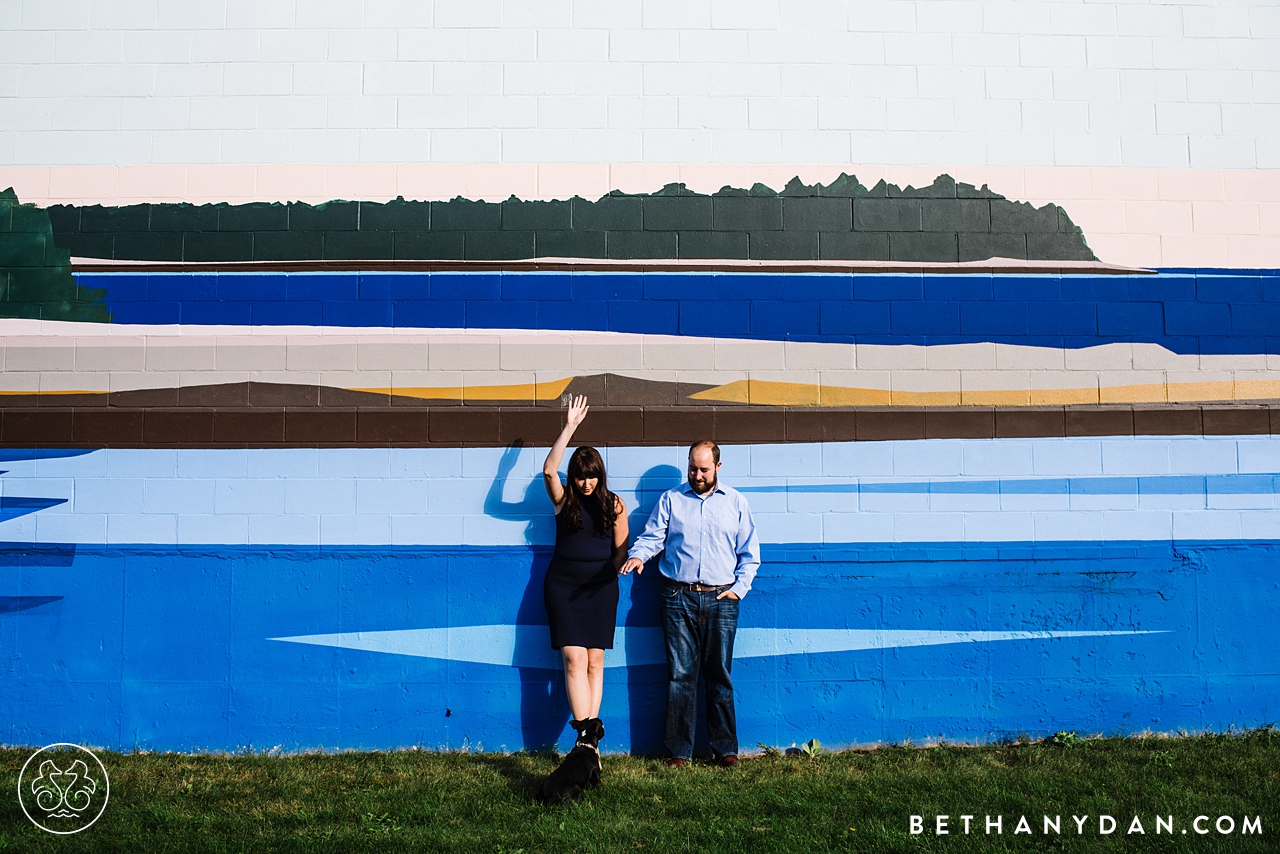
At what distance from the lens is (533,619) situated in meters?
5.34

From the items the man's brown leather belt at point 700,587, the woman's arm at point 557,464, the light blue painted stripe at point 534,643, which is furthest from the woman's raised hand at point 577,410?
the light blue painted stripe at point 534,643

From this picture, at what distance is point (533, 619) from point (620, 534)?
0.80 meters

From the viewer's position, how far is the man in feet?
16.7

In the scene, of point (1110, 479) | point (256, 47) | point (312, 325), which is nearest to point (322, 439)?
point (312, 325)

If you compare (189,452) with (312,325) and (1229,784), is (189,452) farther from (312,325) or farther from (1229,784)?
(1229,784)

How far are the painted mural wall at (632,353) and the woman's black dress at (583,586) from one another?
24cm

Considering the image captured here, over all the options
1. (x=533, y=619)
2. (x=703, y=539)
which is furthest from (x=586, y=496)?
(x=533, y=619)

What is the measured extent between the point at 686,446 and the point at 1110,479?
9.37 ft

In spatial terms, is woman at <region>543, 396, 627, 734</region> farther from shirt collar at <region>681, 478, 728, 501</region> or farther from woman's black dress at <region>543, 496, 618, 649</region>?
shirt collar at <region>681, 478, 728, 501</region>

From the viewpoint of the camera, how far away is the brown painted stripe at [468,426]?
213 inches

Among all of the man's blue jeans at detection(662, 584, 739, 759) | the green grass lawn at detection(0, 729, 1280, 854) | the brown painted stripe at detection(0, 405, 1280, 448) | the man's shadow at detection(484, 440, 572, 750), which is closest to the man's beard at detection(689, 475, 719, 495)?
the brown painted stripe at detection(0, 405, 1280, 448)

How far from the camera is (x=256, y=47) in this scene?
222 inches

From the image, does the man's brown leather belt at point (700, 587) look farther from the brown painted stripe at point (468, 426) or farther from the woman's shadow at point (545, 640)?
the brown painted stripe at point (468, 426)

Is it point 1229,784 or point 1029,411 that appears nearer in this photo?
point 1229,784
